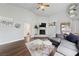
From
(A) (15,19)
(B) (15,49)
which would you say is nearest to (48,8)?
(A) (15,19)

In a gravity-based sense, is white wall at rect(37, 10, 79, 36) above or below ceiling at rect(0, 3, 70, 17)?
below

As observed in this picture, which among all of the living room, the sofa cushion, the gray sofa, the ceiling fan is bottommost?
the gray sofa

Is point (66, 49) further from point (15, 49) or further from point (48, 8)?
point (15, 49)

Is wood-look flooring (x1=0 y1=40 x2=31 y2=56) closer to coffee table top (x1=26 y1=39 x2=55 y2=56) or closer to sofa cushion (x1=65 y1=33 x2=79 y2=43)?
coffee table top (x1=26 y1=39 x2=55 y2=56)

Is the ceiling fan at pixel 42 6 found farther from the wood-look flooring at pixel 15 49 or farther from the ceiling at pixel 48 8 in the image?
the wood-look flooring at pixel 15 49

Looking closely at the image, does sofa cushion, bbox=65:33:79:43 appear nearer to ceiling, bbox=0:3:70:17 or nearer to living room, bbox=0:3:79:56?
living room, bbox=0:3:79:56

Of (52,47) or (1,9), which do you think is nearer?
(1,9)

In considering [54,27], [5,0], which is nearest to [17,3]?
[5,0]

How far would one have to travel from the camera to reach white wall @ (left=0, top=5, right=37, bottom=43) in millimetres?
2012

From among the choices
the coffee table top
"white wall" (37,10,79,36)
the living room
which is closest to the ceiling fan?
the living room

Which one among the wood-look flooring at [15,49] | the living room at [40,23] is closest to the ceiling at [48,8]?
the living room at [40,23]

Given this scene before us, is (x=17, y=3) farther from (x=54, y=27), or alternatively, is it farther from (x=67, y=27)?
(x=67, y=27)

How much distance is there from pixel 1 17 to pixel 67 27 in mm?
1175

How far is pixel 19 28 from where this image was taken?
2.10 metres
